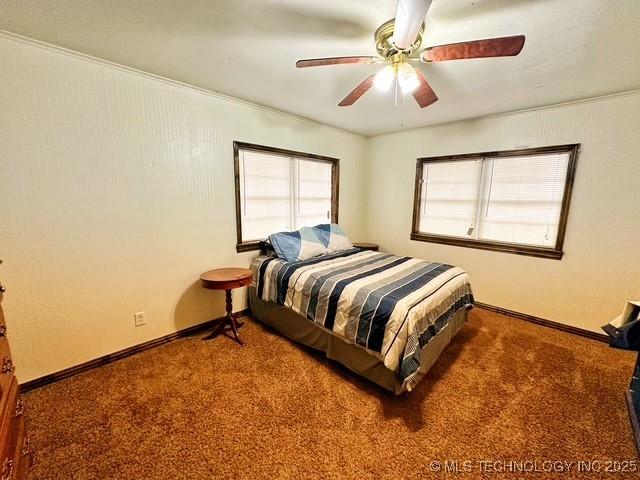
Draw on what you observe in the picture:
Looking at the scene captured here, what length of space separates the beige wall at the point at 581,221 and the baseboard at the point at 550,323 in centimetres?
6

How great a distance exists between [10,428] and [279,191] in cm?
268

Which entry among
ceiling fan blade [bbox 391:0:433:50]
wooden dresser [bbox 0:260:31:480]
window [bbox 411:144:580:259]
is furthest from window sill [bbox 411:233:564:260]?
wooden dresser [bbox 0:260:31:480]

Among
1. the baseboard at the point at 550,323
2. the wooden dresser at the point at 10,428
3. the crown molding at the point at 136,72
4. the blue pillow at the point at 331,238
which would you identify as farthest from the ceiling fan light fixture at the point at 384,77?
the baseboard at the point at 550,323

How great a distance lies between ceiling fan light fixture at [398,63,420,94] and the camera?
1.56 meters

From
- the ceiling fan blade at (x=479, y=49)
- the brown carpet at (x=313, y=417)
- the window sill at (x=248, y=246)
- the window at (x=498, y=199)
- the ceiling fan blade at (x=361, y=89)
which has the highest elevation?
the ceiling fan blade at (x=361, y=89)

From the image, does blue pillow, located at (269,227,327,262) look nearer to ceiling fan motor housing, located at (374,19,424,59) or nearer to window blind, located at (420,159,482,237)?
window blind, located at (420,159,482,237)

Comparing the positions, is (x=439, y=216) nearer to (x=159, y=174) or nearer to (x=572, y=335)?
(x=572, y=335)

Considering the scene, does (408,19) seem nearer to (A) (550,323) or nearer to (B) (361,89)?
(B) (361,89)

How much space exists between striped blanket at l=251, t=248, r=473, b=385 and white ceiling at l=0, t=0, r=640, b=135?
1.67m

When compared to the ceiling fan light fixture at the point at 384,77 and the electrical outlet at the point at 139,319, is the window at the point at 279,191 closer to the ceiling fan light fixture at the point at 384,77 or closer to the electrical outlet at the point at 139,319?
the electrical outlet at the point at 139,319

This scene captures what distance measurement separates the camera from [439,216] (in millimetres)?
3557

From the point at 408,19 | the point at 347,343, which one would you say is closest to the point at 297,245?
the point at 347,343

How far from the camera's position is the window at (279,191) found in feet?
9.32

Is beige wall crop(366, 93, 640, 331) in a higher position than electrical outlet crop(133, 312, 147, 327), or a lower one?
higher
